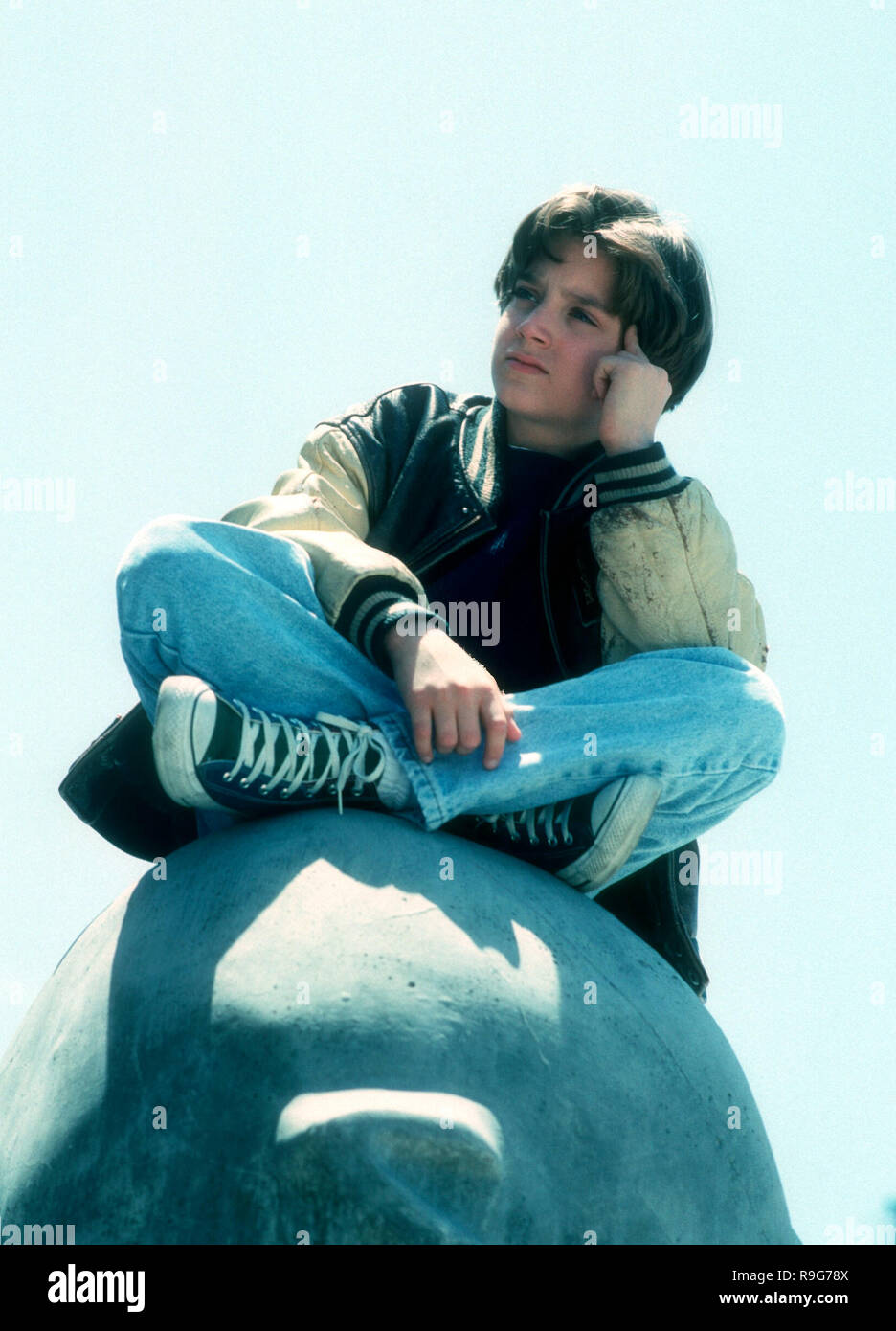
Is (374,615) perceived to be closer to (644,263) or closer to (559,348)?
(559,348)

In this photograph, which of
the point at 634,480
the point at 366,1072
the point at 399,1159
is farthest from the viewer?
the point at 634,480

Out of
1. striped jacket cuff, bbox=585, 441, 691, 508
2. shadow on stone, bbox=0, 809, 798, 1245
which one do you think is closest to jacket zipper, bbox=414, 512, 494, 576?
striped jacket cuff, bbox=585, 441, 691, 508

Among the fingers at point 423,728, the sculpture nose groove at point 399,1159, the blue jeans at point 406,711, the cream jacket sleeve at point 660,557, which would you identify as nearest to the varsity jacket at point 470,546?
the cream jacket sleeve at point 660,557

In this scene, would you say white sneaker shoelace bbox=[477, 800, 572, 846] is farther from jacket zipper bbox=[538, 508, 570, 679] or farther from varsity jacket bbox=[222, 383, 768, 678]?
jacket zipper bbox=[538, 508, 570, 679]

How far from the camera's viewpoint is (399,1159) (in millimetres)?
3238

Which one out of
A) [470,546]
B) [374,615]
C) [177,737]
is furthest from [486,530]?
[177,737]

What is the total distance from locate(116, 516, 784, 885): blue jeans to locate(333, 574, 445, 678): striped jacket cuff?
3cm

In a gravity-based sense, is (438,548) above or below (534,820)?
above

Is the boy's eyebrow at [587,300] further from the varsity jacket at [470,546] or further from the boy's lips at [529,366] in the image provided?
the varsity jacket at [470,546]

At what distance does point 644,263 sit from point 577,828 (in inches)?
64.5

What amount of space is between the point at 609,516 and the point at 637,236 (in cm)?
89

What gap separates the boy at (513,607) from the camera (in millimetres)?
3943

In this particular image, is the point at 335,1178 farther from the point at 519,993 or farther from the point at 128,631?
the point at 128,631

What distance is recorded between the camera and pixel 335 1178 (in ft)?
10.6
